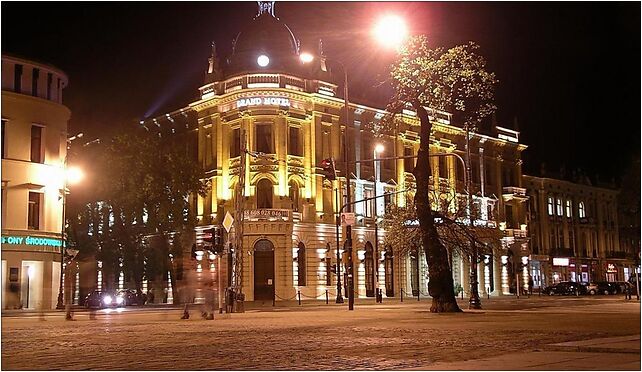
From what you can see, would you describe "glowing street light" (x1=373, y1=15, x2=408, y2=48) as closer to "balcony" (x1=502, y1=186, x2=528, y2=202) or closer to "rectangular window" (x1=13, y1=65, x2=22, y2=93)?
"rectangular window" (x1=13, y1=65, x2=22, y2=93)

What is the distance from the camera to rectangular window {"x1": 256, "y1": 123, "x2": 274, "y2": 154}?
6094 centimetres

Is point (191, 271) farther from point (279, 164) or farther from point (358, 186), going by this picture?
point (358, 186)

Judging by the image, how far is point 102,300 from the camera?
51.0 metres

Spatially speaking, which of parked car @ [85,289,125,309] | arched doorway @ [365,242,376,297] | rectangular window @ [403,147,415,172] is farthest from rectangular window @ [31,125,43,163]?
rectangular window @ [403,147,415,172]

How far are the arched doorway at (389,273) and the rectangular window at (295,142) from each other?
41.1ft

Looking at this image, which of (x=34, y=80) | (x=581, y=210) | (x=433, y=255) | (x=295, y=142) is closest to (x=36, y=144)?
(x=34, y=80)

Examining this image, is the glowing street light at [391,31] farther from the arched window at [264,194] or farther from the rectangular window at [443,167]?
the rectangular window at [443,167]

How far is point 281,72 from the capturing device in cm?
6122

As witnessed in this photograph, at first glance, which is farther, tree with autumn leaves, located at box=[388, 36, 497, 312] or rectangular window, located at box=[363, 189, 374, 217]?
rectangular window, located at box=[363, 189, 374, 217]

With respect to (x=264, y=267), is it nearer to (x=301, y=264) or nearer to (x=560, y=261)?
(x=301, y=264)

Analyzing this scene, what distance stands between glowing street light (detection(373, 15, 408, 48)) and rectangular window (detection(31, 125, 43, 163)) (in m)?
23.1

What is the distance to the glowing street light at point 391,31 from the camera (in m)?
31.8

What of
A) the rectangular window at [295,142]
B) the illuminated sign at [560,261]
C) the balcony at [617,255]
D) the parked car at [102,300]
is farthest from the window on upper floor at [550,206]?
the parked car at [102,300]

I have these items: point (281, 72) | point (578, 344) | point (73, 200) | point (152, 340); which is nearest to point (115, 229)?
point (73, 200)
